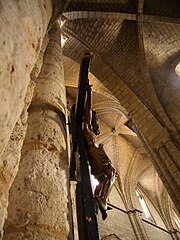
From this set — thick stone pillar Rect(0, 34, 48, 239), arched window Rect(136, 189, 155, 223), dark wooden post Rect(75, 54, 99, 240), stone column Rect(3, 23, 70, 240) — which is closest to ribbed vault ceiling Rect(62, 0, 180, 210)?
dark wooden post Rect(75, 54, 99, 240)

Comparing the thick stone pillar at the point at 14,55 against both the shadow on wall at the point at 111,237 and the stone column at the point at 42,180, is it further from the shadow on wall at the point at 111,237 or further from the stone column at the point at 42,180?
the shadow on wall at the point at 111,237

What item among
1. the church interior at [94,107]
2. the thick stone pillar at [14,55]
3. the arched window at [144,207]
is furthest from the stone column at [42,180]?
the arched window at [144,207]

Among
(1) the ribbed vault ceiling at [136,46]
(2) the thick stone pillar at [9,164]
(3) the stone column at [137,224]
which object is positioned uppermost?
(1) the ribbed vault ceiling at [136,46]

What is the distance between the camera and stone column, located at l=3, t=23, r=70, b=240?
98cm

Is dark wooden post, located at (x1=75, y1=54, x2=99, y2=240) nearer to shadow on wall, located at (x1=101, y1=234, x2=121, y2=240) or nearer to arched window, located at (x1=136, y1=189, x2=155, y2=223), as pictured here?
shadow on wall, located at (x1=101, y1=234, x2=121, y2=240)

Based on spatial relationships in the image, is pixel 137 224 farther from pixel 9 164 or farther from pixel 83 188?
pixel 9 164

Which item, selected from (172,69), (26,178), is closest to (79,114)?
(26,178)

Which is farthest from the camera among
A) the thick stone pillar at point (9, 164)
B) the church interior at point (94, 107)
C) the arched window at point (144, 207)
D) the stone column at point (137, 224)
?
the arched window at point (144, 207)

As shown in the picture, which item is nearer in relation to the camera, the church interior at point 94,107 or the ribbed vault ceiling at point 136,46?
the church interior at point 94,107

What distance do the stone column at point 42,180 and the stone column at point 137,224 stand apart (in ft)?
30.3

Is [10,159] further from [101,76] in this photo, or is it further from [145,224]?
[145,224]

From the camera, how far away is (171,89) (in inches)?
292

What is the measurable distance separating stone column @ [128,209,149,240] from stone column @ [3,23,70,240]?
30.3 ft

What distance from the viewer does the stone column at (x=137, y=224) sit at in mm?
9466
